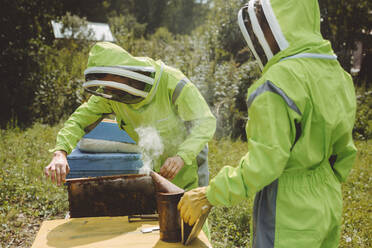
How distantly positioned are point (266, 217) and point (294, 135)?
1.33 feet

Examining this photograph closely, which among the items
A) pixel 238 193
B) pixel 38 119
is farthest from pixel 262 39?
pixel 38 119

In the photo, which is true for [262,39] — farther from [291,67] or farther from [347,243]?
[347,243]

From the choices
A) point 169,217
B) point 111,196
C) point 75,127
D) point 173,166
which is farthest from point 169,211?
point 75,127

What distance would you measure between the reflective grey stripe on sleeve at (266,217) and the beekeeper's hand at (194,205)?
245 millimetres

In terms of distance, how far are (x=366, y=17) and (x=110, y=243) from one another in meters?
9.57

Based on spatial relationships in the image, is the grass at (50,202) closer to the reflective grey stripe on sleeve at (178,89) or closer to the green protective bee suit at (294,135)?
the reflective grey stripe on sleeve at (178,89)

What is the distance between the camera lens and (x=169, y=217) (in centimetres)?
168

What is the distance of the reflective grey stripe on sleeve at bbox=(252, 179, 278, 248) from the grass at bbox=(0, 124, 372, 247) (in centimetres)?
184

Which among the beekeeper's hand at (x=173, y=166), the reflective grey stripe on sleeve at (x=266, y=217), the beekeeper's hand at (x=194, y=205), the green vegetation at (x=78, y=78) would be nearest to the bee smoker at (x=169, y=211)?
the beekeeper's hand at (x=194, y=205)

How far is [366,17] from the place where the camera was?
872 cm

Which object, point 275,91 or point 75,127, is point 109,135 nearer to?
point 75,127

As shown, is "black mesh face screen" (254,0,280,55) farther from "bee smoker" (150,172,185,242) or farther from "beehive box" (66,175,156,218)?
"beehive box" (66,175,156,218)

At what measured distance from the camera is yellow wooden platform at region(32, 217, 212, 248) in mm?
1715

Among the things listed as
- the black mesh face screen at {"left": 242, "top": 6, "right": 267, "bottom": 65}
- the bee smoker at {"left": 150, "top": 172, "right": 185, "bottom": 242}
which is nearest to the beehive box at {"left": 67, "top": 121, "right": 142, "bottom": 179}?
the bee smoker at {"left": 150, "top": 172, "right": 185, "bottom": 242}
